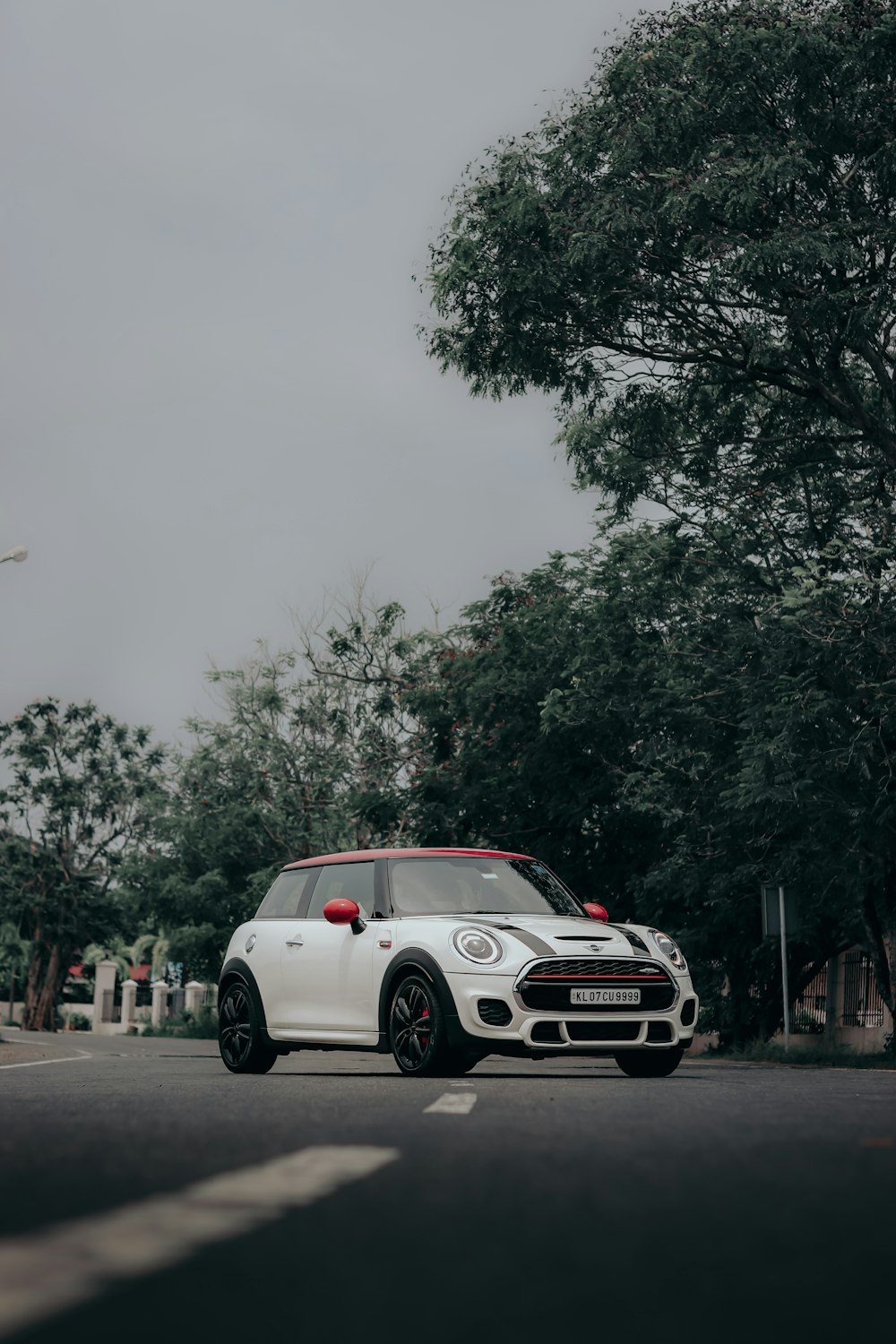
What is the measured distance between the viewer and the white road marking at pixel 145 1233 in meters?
2.93

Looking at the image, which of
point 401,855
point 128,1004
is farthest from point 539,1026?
point 128,1004

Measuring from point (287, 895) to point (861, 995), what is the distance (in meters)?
21.9

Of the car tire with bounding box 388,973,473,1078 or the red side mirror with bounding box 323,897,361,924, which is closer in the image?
the car tire with bounding box 388,973,473,1078

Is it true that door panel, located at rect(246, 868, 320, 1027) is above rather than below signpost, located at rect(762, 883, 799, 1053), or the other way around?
below

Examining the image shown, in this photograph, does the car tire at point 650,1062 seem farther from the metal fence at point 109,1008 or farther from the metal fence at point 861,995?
the metal fence at point 109,1008

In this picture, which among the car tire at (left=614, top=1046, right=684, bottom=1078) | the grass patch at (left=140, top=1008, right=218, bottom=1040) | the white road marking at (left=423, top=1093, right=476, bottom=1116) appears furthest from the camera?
the grass patch at (left=140, top=1008, right=218, bottom=1040)

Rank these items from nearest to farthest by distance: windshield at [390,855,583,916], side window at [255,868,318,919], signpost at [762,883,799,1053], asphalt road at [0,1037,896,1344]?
asphalt road at [0,1037,896,1344] → windshield at [390,855,583,916] → side window at [255,868,318,919] → signpost at [762,883,799,1053]

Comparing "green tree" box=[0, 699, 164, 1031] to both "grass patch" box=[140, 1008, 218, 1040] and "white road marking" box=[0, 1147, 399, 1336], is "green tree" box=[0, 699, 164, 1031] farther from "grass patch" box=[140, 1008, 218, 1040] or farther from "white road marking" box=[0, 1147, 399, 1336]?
"white road marking" box=[0, 1147, 399, 1336]

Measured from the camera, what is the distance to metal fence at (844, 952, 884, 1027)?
33156mm

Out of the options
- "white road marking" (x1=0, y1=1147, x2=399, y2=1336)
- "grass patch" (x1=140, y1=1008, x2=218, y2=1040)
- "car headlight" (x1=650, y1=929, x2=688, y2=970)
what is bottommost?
"grass patch" (x1=140, y1=1008, x2=218, y2=1040)

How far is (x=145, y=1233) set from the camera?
3.58 meters

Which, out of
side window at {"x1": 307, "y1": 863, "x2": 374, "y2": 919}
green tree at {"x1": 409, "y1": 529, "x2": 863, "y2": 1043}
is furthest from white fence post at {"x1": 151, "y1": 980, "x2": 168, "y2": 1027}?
side window at {"x1": 307, "y1": 863, "x2": 374, "y2": 919}

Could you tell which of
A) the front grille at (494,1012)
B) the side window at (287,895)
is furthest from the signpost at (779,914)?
the front grille at (494,1012)

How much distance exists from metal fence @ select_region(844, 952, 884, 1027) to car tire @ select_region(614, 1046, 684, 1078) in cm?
2087
